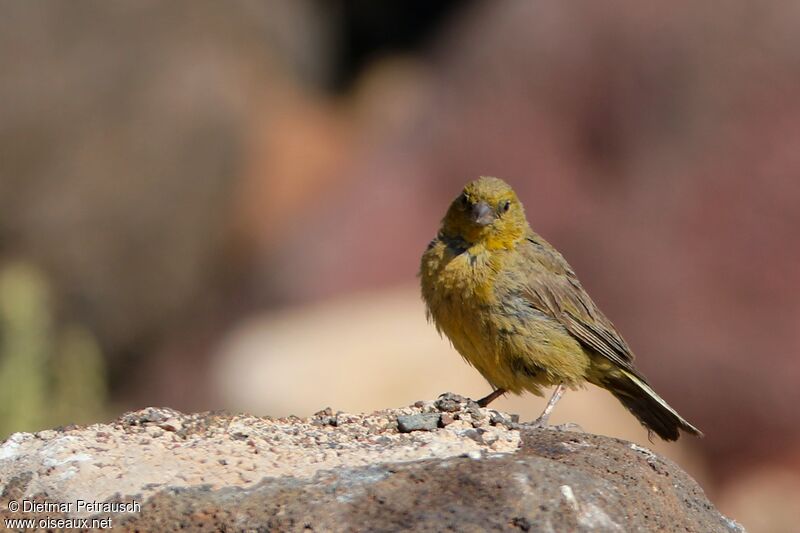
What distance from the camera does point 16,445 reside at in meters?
4.80

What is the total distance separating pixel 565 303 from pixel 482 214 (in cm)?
58

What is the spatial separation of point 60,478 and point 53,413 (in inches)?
151

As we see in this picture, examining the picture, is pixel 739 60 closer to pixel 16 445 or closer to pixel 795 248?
pixel 795 248

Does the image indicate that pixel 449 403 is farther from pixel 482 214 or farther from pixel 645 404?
pixel 645 404

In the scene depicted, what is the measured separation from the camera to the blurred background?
476 inches

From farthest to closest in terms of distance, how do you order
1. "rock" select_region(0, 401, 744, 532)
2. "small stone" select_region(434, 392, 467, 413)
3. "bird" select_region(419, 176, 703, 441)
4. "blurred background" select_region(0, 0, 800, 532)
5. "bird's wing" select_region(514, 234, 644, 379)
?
"blurred background" select_region(0, 0, 800, 532) → "bird's wing" select_region(514, 234, 644, 379) → "bird" select_region(419, 176, 703, 441) → "small stone" select_region(434, 392, 467, 413) → "rock" select_region(0, 401, 744, 532)

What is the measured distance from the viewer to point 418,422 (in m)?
4.95

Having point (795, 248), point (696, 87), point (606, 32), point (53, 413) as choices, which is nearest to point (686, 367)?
point (795, 248)

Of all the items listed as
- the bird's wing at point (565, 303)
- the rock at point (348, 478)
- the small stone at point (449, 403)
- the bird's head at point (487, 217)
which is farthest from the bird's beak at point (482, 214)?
the rock at point (348, 478)

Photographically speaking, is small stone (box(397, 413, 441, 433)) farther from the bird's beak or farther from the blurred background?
the blurred background

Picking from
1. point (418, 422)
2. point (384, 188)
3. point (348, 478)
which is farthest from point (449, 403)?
point (384, 188)

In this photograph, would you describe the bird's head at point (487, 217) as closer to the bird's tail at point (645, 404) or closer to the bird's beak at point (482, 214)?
the bird's beak at point (482, 214)

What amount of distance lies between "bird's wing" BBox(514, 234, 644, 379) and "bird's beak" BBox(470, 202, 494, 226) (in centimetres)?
24

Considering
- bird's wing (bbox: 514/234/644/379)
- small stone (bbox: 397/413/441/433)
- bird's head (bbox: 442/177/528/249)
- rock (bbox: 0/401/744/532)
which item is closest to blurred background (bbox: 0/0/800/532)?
bird's head (bbox: 442/177/528/249)
